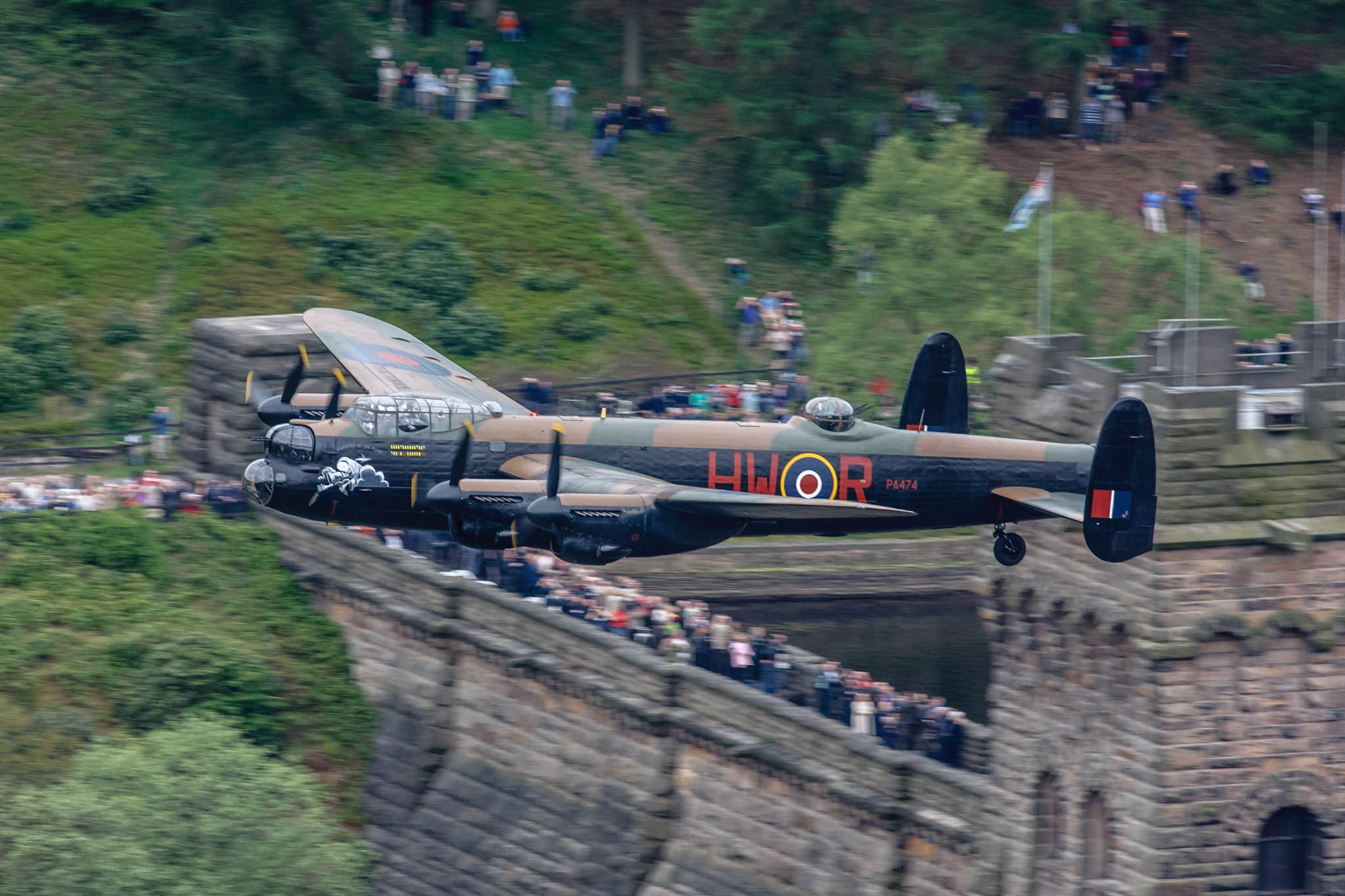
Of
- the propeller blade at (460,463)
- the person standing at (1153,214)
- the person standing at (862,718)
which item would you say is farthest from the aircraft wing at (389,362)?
the person standing at (1153,214)

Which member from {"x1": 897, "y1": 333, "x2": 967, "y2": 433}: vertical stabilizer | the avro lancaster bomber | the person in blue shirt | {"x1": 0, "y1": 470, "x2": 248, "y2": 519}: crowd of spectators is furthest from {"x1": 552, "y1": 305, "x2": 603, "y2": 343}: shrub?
{"x1": 897, "y1": 333, "x2": 967, "y2": 433}: vertical stabilizer

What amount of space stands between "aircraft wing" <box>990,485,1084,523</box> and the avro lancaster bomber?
0.04 m

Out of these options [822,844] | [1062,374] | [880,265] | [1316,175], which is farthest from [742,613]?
[1316,175]

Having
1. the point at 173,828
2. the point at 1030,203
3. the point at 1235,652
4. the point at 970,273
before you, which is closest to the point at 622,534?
the point at 1235,652

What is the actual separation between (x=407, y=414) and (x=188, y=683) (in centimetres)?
1167

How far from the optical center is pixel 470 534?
30250 mm

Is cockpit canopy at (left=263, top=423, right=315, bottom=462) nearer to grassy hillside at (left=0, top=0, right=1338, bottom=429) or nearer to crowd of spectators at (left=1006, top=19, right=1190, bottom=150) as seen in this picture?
grassy hillside at (left=0, top=0, right=1338, bottom=429)

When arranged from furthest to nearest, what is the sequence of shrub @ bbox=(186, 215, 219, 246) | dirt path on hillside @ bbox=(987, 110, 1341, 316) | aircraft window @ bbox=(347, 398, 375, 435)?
shrub @ bbox=(186, 215, 219, 246), dirt path on hillside @ bbox=(987, 110, 1341, 316), aircraft window @ bbox=(347, 398, 375, 435)

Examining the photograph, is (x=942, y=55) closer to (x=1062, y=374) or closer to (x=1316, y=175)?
(x=1316, y=175)

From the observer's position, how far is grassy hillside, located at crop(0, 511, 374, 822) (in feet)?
136

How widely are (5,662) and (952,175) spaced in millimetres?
31616

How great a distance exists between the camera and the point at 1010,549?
1303 inches

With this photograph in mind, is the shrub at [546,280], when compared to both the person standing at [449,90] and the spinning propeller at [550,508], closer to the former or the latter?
the person standing at [449,90]

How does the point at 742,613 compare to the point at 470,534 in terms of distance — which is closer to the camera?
the point at 470,534
